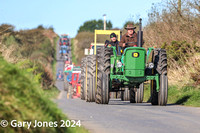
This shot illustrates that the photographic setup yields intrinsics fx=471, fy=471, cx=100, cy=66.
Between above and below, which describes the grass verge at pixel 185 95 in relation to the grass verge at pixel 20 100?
below

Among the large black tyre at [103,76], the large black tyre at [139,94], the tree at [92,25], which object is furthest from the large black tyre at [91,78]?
the tree at [92,25]

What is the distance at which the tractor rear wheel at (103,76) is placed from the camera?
15.6 meters

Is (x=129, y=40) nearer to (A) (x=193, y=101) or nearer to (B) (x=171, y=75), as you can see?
(A) (x=193, y=101)

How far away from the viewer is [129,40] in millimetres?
16438

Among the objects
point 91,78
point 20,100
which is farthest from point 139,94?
point 20,100

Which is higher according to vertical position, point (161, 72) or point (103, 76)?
point (161, 72)

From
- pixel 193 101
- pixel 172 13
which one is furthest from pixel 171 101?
pixel 172 13

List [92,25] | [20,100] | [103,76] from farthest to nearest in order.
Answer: [92,25] < [103,76] < [20,100]

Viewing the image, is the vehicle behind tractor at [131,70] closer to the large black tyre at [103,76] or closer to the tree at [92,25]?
the large black tyre at [103,76]

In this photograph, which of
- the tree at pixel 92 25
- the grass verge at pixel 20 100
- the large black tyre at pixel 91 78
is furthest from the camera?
the tree at pixel 92 25

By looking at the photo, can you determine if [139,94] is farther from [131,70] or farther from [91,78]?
[131,70]

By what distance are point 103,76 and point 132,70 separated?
1.01 metres

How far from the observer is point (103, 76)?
15586mm

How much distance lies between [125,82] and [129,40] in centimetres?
148
